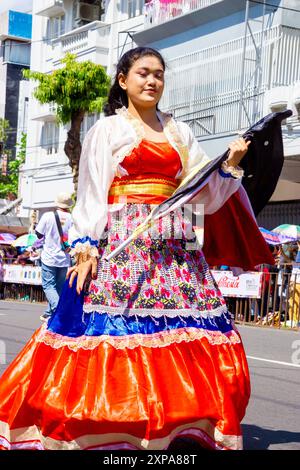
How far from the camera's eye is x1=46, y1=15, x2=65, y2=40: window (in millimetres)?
41653

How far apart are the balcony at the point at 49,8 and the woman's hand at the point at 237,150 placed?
36610 mm

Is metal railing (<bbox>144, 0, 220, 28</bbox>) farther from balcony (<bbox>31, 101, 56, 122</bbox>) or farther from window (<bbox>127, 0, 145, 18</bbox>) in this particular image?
balcony (<bbox>31, 101, 56, 122</bbox>)

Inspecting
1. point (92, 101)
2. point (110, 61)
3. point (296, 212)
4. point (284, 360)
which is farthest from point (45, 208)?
point (284, 360)

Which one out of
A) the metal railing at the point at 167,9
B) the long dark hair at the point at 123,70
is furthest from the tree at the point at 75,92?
the long dark hair at the point at 123,70

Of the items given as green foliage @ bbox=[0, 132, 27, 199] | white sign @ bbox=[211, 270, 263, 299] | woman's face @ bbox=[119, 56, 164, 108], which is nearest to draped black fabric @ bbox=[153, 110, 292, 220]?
woman's face @ bbox=[119, 56, 164, 108]

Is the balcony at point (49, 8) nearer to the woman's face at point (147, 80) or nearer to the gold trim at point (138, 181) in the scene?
the woman's face at point (147, 80)

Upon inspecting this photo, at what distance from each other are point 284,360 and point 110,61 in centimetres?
2631

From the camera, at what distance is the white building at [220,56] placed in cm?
2495

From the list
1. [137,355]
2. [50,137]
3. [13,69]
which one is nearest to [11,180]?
[13,69]

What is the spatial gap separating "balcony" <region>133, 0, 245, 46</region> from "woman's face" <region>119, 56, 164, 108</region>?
22.2 metres

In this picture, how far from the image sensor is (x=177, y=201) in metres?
5.12

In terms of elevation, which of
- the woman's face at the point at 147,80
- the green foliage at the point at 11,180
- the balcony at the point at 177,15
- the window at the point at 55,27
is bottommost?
the woman's face at the point at 147,80

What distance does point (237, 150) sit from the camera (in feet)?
17.0
